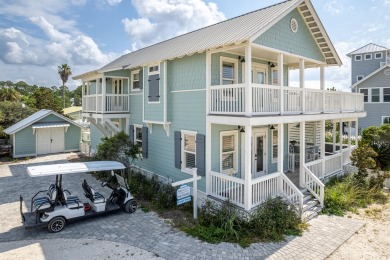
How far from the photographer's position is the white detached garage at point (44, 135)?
20.3 m

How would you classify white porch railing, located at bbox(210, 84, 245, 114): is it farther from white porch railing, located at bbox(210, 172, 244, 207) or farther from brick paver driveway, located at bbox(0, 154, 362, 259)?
brick paver driveway, located at bbox(0, 154, 362, 259)

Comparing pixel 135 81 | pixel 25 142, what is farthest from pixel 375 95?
pixel 25 142

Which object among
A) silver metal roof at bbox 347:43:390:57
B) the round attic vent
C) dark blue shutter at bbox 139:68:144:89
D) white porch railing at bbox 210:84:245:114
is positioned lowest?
white porch railing at bbox 210:84:245:114

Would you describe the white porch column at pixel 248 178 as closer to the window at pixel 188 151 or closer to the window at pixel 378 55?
→ the window at pixel 188 151

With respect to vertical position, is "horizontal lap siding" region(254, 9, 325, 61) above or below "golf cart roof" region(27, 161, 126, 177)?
above

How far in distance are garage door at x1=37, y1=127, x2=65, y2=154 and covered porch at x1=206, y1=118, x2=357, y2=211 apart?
1714 centimetres

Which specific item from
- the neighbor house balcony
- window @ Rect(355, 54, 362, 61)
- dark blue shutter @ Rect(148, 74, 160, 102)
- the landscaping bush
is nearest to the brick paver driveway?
the landscaping bush

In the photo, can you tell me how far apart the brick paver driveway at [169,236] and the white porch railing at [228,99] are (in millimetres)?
4459

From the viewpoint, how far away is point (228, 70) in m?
11.3

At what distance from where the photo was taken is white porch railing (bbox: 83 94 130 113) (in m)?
15.1

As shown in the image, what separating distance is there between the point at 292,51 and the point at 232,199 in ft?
22.9

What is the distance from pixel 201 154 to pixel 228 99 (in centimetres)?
247

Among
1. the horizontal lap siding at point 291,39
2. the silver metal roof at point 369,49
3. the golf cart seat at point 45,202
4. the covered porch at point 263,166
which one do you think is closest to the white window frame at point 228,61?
the horizontal lap siding at point 291,39

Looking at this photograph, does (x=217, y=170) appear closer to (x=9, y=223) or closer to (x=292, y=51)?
(x=292, y=51)
